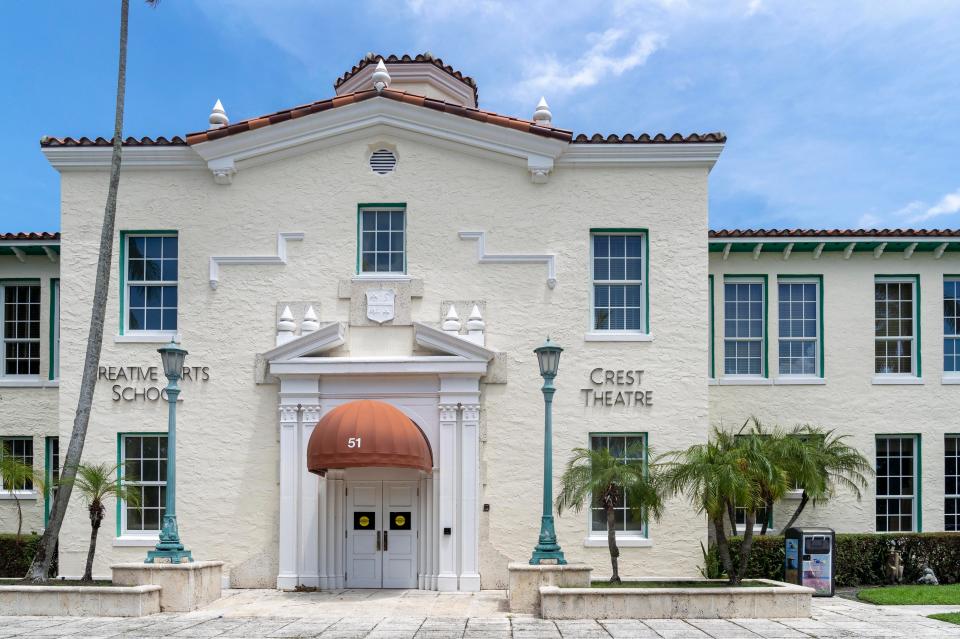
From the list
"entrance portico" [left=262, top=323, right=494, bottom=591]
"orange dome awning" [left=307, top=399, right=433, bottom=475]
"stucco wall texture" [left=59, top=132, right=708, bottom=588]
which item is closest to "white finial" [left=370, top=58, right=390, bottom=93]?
"stucco wall texture" [left=59, top=132, right=708, bottom=588]

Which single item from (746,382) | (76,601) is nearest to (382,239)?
(746,382)

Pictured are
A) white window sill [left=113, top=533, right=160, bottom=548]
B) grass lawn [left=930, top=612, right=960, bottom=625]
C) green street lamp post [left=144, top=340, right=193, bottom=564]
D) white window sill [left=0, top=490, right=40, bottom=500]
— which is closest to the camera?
grass lawn [left=930, top=612, right=960, bottom=625]

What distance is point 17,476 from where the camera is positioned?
19.0 meters

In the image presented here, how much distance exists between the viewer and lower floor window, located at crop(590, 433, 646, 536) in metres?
18.2

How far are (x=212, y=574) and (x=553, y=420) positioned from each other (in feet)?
22.2

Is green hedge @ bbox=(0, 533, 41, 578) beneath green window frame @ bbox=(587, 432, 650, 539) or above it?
beneath

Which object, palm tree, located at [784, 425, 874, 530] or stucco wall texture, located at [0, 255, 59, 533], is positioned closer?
palm tree, located at [784, 425, 874, 530]

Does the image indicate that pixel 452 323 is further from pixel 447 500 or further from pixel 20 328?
pixel 20 328

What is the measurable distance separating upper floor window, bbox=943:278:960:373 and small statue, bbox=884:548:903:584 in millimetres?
4432

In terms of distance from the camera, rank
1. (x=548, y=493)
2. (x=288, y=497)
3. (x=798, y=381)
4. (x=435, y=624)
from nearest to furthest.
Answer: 1. (x=435, y=624)
2. (x=548, y=493)
3. (x=288, y=497)
4. (x=798, y=381)

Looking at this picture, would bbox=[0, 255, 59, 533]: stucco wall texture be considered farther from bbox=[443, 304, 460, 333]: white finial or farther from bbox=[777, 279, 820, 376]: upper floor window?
bbox=[777, 279, 820, 376]: upper floor window

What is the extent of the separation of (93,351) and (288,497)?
14.6 ft

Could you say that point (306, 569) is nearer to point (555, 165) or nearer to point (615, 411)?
point (615, 411)

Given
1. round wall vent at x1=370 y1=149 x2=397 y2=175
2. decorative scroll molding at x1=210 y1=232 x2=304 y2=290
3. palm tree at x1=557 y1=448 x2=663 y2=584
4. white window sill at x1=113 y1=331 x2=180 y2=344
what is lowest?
palm tree at x1=557 y1=448 x2=663 y2=584
